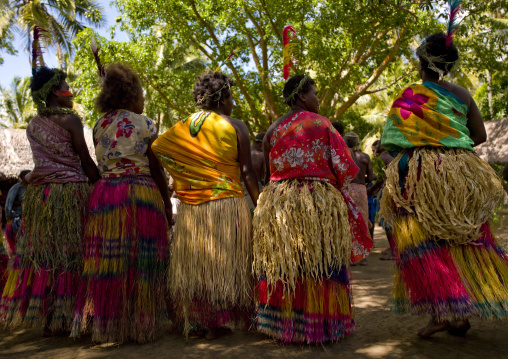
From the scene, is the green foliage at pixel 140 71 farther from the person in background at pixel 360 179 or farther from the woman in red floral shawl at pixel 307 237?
the woman in red floral shawl at pixel 307 237

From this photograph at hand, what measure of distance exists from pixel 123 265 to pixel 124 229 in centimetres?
27

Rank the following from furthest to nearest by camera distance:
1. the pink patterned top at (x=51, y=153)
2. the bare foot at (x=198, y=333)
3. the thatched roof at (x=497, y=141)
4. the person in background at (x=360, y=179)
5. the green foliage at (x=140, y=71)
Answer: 1. the thatched roof at (x=497, y=141)
2. the green foliage at (x=140, y=71)
3. the person in background at (x=360, y=179)
4. the pink patterned top at (x=51, y=153)
5. the bare foot at (x=198, y=333)

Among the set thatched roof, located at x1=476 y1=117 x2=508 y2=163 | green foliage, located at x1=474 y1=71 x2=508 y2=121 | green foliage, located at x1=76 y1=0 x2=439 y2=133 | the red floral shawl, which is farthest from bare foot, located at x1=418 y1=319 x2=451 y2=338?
green foliage, located at x1=474 y1=71 x2=508 y2=121

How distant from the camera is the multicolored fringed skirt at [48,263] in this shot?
3516 mm

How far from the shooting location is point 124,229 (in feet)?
11.4

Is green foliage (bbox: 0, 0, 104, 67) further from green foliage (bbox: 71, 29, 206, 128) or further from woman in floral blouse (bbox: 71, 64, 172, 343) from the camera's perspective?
woman in floral blouse (bbox: 71, 64, 172, 343)

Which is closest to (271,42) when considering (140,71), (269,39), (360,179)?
(269,39)

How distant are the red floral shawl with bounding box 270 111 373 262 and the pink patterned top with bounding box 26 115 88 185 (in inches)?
68.3

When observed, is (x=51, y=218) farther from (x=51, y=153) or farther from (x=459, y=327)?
(x=459, y=327)

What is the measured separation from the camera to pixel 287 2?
35.4ft

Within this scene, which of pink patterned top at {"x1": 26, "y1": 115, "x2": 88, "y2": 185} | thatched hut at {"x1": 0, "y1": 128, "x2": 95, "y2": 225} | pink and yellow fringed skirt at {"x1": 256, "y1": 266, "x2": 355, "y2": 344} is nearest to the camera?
pink and yellow fringed skirt at {"x1": 256, "y1": 266, "x2": 355, "y2": 344}

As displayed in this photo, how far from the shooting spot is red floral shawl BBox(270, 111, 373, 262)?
10.9 ft

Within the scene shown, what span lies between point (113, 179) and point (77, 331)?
1170 mm

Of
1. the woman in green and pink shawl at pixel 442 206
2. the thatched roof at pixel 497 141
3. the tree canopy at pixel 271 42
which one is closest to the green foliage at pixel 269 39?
the tree canopy at pixel 271 42
